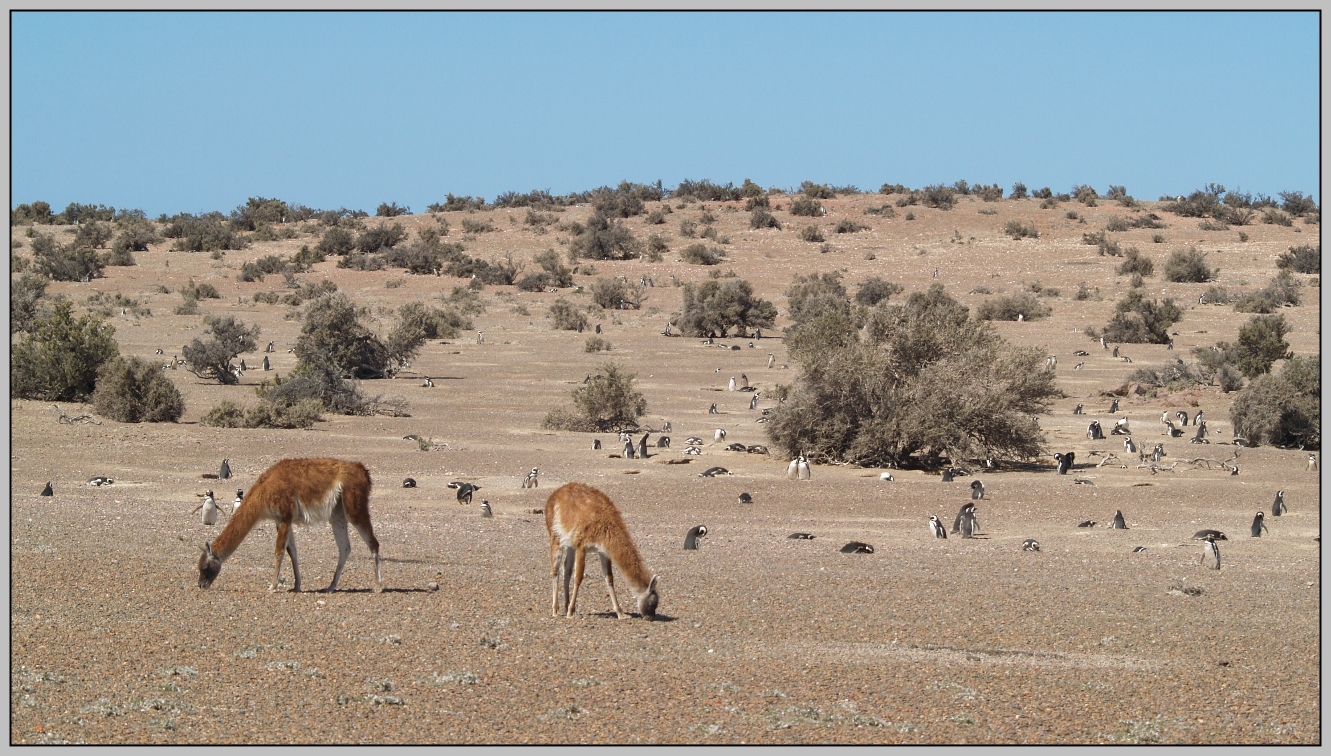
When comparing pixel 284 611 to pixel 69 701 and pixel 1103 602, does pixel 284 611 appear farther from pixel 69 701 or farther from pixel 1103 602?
pixel 1103 602

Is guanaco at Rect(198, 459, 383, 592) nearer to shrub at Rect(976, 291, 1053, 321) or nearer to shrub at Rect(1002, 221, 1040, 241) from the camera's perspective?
shrub at Rect(976, 291, 1053, 321)

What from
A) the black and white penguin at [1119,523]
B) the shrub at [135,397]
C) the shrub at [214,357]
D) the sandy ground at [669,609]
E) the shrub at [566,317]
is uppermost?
the shrub at [566,317]

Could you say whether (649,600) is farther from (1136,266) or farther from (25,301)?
(1136,266)

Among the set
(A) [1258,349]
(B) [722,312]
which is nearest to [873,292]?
(B) [722,312]

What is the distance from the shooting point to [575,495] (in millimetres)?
10156

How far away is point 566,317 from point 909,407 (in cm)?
2580

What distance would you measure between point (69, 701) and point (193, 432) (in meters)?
17.8

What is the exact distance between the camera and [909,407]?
2259 cm

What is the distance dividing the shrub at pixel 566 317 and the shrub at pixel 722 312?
3509mm

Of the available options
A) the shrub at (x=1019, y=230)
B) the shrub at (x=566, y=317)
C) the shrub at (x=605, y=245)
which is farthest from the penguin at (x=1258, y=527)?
the shrub at (x=1019, y=230)

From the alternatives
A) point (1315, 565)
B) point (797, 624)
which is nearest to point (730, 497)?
point (1315, 565)

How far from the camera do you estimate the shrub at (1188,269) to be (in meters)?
56.5

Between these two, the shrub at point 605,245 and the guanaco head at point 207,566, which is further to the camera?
the shrub at point 605,245

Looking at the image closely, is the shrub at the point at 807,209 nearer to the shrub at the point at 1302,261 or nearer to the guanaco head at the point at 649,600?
the shrub at the point at 1302,261
